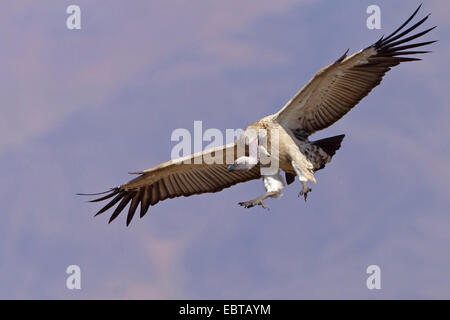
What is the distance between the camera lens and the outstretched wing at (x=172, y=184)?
21.0m

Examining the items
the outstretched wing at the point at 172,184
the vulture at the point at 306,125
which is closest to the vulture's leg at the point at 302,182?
the vulture at the point at 306,125

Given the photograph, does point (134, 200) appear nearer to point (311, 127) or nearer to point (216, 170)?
point (216, 170)

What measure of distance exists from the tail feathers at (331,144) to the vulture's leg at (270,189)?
3.63 ft

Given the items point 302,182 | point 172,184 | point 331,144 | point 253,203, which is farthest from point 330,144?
point 172,184

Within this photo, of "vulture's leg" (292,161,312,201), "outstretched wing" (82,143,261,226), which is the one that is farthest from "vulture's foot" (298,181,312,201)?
"outstretched wing" (82,143,261,226)

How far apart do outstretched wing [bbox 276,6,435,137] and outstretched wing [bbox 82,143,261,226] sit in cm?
171

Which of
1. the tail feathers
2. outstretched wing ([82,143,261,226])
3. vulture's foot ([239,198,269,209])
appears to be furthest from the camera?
outstretched wing ([82,143,261,226])

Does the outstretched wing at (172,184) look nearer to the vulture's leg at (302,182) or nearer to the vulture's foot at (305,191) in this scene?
the vulture's leg at (302,182)

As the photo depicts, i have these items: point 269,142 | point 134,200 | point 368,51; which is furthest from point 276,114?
point 134,200

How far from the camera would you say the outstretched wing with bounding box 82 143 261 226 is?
2098cm

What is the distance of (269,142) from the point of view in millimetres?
18953

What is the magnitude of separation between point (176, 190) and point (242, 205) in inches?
157

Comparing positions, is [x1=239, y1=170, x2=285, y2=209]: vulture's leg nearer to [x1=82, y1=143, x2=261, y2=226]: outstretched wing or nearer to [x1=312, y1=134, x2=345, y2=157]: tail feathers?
[x1=312, y1=134, x2=345, y2=157]: tail feathers

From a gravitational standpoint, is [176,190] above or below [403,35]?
below
